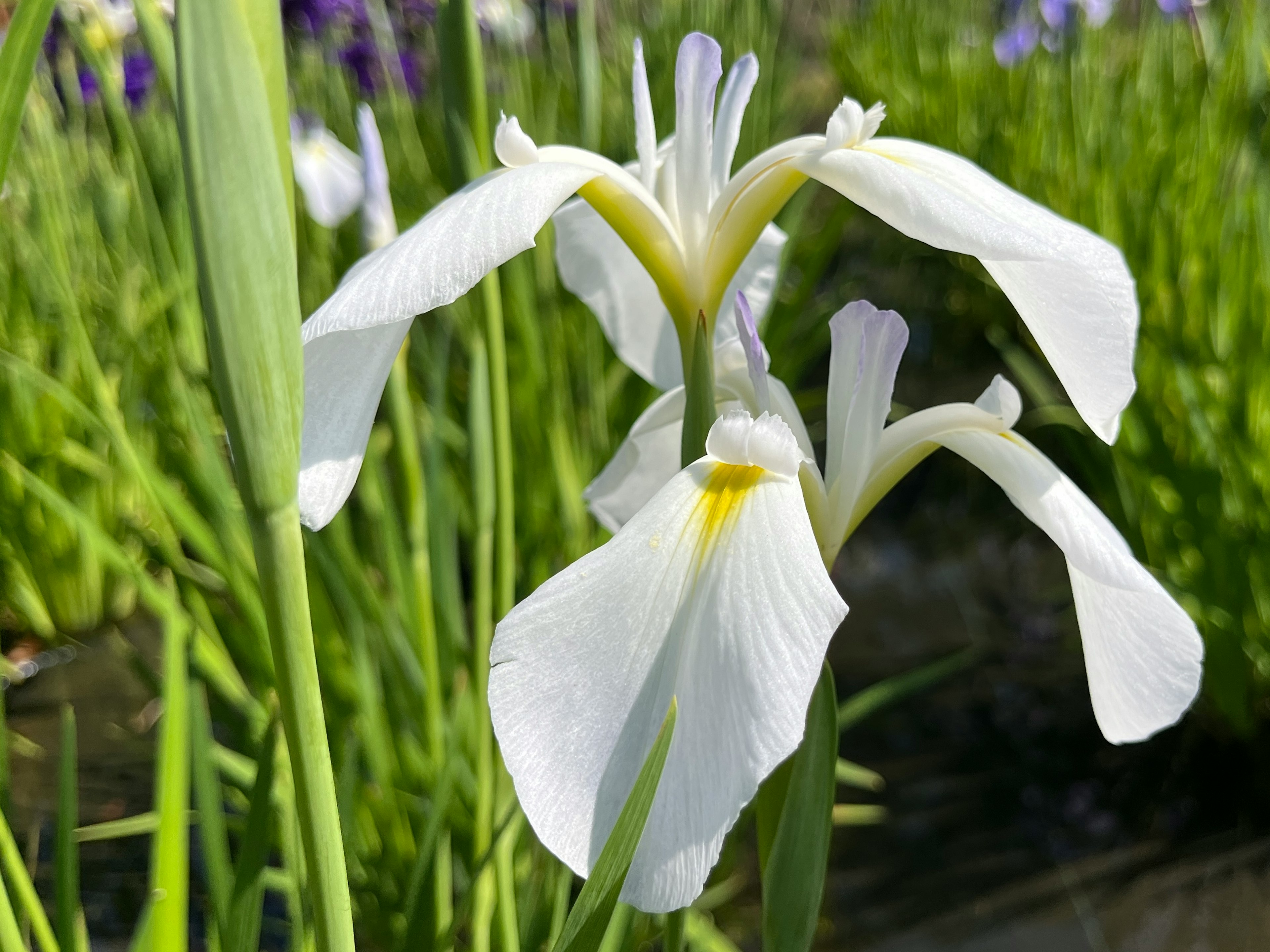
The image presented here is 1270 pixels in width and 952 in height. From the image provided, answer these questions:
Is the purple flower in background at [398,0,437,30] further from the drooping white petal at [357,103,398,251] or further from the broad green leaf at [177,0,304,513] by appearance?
the broad green leaf at [177,0,304,513]

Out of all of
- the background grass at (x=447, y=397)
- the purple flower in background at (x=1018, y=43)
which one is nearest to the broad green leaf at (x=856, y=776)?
the background grass at (x=447, y=397)

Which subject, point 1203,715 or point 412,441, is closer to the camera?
point 412,441

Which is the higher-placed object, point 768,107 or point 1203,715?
point 768,107

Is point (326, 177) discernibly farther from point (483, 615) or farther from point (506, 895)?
point (506, 895)

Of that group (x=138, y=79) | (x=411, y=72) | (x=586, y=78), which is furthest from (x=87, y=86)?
(x=586, y=78)

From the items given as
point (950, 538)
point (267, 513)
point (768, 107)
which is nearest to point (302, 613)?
point (267, 513)

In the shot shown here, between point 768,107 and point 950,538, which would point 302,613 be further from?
point 768,107

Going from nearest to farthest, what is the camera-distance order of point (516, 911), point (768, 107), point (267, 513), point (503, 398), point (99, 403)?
point (267, 513) → point (503, 398) → point (516, 911) → point (99, 403) → point (768, 107)

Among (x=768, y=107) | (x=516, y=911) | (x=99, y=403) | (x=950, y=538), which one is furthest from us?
(x=768, y=107)
